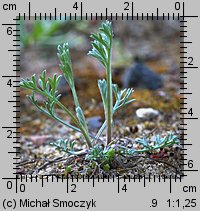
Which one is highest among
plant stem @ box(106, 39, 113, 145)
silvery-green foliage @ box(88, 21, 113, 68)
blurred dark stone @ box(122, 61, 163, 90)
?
silvery-green foliage @ box(88, 21, 113, 68)

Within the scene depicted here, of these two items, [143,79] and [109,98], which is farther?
[143,79]

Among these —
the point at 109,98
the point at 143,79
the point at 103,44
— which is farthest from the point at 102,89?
the point at 143,79

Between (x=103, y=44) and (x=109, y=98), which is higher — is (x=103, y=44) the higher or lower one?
the higher one

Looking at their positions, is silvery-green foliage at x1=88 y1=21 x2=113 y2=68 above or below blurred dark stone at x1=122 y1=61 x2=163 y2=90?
above

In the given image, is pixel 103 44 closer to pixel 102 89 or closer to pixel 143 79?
pixel 102 89

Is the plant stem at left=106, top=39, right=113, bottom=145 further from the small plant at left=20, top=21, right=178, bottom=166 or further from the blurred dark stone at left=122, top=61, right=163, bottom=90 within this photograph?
the blurred dark stone at left=122, top=61, right=163, bottom=90

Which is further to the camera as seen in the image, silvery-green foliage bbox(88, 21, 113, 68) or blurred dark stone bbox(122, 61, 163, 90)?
blurred dark stone bbox(122, 61, 163, 90)

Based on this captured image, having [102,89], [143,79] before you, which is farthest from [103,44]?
[143,79]

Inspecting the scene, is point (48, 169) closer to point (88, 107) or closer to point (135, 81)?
point (88, 107)

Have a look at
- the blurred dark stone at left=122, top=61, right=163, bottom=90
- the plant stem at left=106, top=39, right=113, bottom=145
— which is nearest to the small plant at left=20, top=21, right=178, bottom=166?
the plant stem at left=106, top=39, right=113, bottom=145
